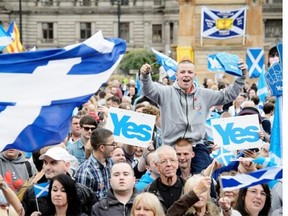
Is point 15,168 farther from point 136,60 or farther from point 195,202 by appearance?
point 136,60

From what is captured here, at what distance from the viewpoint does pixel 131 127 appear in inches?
353

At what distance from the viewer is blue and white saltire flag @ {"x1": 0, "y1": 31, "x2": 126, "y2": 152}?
6.46 m

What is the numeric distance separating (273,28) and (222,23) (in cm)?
5202

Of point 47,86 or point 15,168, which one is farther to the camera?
point 15,168

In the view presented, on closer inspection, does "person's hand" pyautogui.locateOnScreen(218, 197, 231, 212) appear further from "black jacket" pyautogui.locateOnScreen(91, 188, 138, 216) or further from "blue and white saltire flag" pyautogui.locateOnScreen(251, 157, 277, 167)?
"black jacket" pyautogui.locateOnScreen(91, 188, 138, 216)

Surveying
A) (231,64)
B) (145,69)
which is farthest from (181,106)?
(231,64)

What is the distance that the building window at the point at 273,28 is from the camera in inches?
3014

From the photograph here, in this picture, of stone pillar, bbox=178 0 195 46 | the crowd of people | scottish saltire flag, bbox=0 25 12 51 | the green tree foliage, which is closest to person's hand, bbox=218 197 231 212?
the crowd of people

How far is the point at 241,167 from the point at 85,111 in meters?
4.96

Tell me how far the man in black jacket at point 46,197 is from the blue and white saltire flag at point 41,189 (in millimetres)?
29

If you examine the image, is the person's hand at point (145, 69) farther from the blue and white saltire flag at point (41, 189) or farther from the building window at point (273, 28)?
the building window at point (273, 28)

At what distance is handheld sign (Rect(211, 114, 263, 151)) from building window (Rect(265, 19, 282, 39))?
6894 centimetres

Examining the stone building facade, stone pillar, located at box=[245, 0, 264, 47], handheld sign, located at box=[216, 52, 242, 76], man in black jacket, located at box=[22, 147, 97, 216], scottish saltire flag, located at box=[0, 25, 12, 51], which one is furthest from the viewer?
the stone building facade

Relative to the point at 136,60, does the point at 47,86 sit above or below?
above
